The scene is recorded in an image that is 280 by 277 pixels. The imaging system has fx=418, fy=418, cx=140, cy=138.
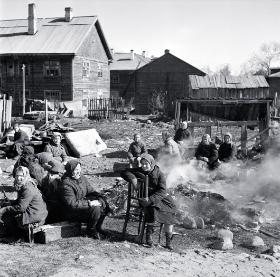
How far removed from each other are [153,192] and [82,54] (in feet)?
89.5

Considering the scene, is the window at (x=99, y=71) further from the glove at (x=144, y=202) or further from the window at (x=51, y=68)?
the glove at (x=144, y=202)

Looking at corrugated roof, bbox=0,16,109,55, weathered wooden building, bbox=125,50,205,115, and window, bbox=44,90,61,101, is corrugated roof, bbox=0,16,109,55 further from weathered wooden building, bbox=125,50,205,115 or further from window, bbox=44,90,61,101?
weathered wooden building, bbox=125,50,205,115

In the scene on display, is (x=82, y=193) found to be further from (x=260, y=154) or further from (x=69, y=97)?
(x=69, y=97)

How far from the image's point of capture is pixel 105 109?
28.1 meters

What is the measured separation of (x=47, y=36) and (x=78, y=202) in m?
28.3

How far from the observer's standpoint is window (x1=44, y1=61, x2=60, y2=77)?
3147 cm

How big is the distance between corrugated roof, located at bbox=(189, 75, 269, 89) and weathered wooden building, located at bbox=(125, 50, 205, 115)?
743 cm

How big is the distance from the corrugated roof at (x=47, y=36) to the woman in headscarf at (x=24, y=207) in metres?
25.4

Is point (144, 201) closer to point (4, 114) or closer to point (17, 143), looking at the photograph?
point (17, 143)

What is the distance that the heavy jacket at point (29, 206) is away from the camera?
Result: 593 centimetres

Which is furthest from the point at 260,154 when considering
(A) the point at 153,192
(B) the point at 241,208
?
(A) the point at 153,192

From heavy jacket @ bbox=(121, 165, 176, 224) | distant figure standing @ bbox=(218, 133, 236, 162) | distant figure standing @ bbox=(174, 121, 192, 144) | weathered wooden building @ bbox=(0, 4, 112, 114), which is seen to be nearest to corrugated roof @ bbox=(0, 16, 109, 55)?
weathered wooden building @ bbox=(0, 4, 112, 114)

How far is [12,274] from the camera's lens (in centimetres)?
504

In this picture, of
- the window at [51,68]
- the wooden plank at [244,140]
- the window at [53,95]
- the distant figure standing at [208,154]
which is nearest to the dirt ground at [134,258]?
the distant figure standing at [208,154]
